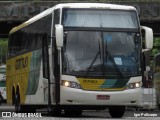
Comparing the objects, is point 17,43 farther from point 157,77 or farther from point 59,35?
point 157,77

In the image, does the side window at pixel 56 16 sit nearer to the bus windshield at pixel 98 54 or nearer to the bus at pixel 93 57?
the bus at pixel 93 57

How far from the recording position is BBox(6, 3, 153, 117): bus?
1881cm

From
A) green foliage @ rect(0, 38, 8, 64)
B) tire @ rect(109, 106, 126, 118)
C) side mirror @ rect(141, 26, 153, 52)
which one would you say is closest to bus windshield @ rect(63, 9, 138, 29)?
side mirror @ rect(141, 26, 153, 52)

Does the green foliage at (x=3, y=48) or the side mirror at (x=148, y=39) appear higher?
the side mirror at (x=148, y=39)

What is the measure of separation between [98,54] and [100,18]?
1303 millimetres

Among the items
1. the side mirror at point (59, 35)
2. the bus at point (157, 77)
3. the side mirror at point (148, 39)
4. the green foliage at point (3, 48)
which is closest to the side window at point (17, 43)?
the side mirror at point (59, 35)

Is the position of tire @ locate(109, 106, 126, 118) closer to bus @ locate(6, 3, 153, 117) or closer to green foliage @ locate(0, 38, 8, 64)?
bus @ locate(6, 3, 153, 117)

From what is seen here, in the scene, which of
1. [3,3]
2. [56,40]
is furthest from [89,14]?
[3,3]

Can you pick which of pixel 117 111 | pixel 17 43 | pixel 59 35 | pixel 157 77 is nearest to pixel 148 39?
pixel 59 35

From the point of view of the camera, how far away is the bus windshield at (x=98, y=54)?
1888 cm

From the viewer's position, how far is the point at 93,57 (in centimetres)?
1891

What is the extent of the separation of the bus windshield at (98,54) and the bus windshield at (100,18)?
0.32 metres

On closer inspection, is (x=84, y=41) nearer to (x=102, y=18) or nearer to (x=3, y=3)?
(x=102, y=18)

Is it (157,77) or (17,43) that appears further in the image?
(157,77)
